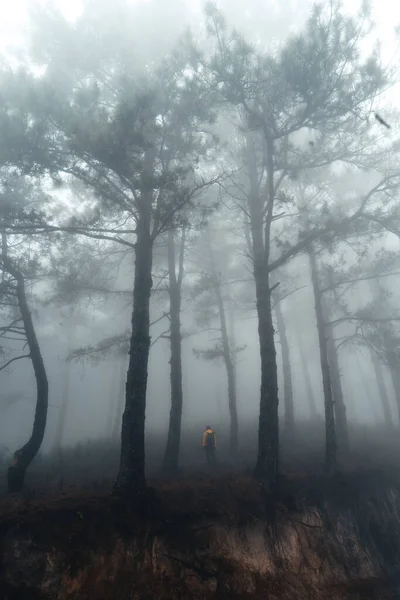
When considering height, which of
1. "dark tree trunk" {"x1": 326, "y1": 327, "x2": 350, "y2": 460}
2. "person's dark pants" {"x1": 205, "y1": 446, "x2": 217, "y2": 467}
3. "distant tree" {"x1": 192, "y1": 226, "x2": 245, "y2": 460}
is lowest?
"person's dark pants" {"x1": 205, "y1": 446, "x2": 217, "y2": 467}

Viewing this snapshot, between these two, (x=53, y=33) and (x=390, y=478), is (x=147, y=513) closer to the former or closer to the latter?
(x=390, y=478)

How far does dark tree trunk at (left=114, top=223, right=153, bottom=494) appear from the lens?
25.9 ft

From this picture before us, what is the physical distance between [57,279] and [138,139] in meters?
6.12

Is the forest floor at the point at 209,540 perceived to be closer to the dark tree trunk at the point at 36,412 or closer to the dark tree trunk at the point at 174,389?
the dark tree trunk at the point at 36,412

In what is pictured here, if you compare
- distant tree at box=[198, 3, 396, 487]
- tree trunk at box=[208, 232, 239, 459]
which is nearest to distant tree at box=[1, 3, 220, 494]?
distant tree at box=[198, 3, 396, 487]

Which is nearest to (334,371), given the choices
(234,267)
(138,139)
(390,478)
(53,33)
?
(390,478)

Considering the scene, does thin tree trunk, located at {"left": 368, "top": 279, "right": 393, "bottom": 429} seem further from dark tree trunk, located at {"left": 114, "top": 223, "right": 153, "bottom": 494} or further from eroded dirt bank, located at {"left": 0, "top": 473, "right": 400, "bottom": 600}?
dark tree trunk, located at {"left": 114, "top": 223, "right": 153, "bottom": 494}

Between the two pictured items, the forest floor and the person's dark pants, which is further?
the person's dark pants

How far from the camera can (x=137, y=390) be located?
852 cm

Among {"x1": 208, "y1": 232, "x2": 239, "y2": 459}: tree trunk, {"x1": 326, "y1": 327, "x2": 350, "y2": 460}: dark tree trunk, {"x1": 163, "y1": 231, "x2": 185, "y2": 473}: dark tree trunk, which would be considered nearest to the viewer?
{"x1": 163, "y1": 231, "x2": 185, "y2": 473}: dark tree trunk

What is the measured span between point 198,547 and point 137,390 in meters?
3.48

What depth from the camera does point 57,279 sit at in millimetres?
13000

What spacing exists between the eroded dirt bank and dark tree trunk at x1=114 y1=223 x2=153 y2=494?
2.02 ft

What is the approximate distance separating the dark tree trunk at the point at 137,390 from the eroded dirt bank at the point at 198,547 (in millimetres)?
616
